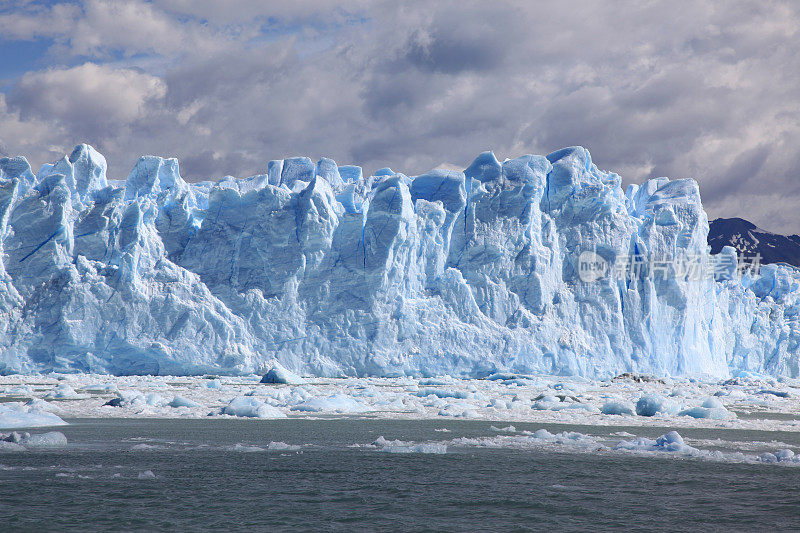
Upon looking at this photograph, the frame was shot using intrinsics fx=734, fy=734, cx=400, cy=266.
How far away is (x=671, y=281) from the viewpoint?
32.9 m

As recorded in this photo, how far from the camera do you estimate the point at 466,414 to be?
49.8 feet

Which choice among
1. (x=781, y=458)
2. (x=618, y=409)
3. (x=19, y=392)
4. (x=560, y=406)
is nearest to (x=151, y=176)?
(x=19, y=392)

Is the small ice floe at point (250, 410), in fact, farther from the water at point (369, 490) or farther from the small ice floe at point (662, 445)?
the small ice floe at point (662, 445)

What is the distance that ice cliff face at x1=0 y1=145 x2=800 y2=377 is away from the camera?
87.1 ft

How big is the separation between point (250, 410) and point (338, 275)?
14049 millimetres

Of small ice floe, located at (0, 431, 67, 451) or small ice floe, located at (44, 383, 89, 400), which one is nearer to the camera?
small ice floe, located at (0, 431, 67, 451)

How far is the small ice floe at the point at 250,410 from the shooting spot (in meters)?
14.5

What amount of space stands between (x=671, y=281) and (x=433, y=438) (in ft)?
80.2

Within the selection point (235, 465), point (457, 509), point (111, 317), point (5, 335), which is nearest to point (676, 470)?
point (457, 509)

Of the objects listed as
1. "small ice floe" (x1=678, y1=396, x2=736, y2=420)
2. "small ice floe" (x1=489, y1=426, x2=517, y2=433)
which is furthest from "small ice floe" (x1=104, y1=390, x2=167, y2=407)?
"small ice floe" (x1=678, y1=396, x2=736, y2=420)

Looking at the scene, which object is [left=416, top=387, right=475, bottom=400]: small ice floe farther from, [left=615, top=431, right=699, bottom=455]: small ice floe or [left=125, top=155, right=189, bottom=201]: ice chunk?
[left=125, top=155, right=189, bottom=201]: ice chunk

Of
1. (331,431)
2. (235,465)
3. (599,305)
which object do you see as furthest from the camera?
(599,305)

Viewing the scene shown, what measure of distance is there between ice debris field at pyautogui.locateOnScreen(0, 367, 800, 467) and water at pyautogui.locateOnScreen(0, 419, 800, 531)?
55 cm

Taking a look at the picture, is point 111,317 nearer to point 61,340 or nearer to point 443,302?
point 61,340
